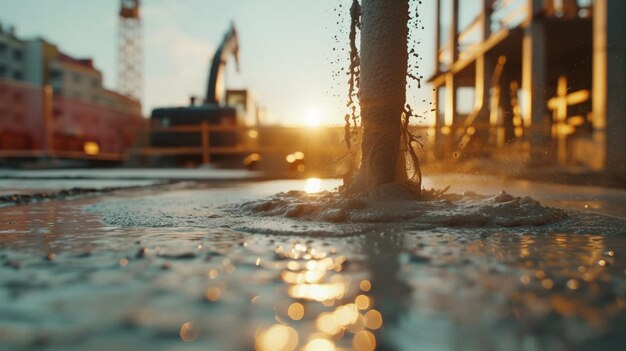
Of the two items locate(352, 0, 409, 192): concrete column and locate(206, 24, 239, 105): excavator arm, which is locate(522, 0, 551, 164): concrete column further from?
locate(206, 24, 239, 105): excavator arm

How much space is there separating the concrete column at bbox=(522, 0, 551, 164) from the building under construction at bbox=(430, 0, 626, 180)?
16mm

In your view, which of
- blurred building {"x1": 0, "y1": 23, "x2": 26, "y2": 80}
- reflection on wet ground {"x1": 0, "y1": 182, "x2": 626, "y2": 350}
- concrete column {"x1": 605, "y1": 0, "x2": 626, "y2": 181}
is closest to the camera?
reflection on wet ground {"x1": 0, "y1": 182, "x2": 626, "y2": 350}

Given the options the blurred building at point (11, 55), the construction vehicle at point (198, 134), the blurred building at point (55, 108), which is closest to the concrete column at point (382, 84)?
the construction vehicle at point (198, 134)

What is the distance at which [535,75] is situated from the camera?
8.04m

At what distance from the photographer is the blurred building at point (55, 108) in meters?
15.1

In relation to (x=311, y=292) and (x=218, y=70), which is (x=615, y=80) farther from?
(x=218, y=70)

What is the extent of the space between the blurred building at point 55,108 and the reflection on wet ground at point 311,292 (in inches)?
475

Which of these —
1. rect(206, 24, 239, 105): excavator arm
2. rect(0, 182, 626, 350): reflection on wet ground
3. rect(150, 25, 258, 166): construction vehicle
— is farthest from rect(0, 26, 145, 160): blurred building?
rect(0, 182, 626, 350): reflection on wet ground

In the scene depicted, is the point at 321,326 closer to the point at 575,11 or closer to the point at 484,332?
the point at 484,332

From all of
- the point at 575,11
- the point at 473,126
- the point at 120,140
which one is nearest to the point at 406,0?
the point at 575,11

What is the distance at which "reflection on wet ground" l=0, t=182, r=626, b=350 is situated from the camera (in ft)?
2.39

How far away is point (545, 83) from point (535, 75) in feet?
2.68

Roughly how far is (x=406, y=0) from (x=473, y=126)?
7776 mm

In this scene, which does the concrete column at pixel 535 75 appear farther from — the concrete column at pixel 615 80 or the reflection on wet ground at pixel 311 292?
the reflection on wet ground at pixel 311 292
